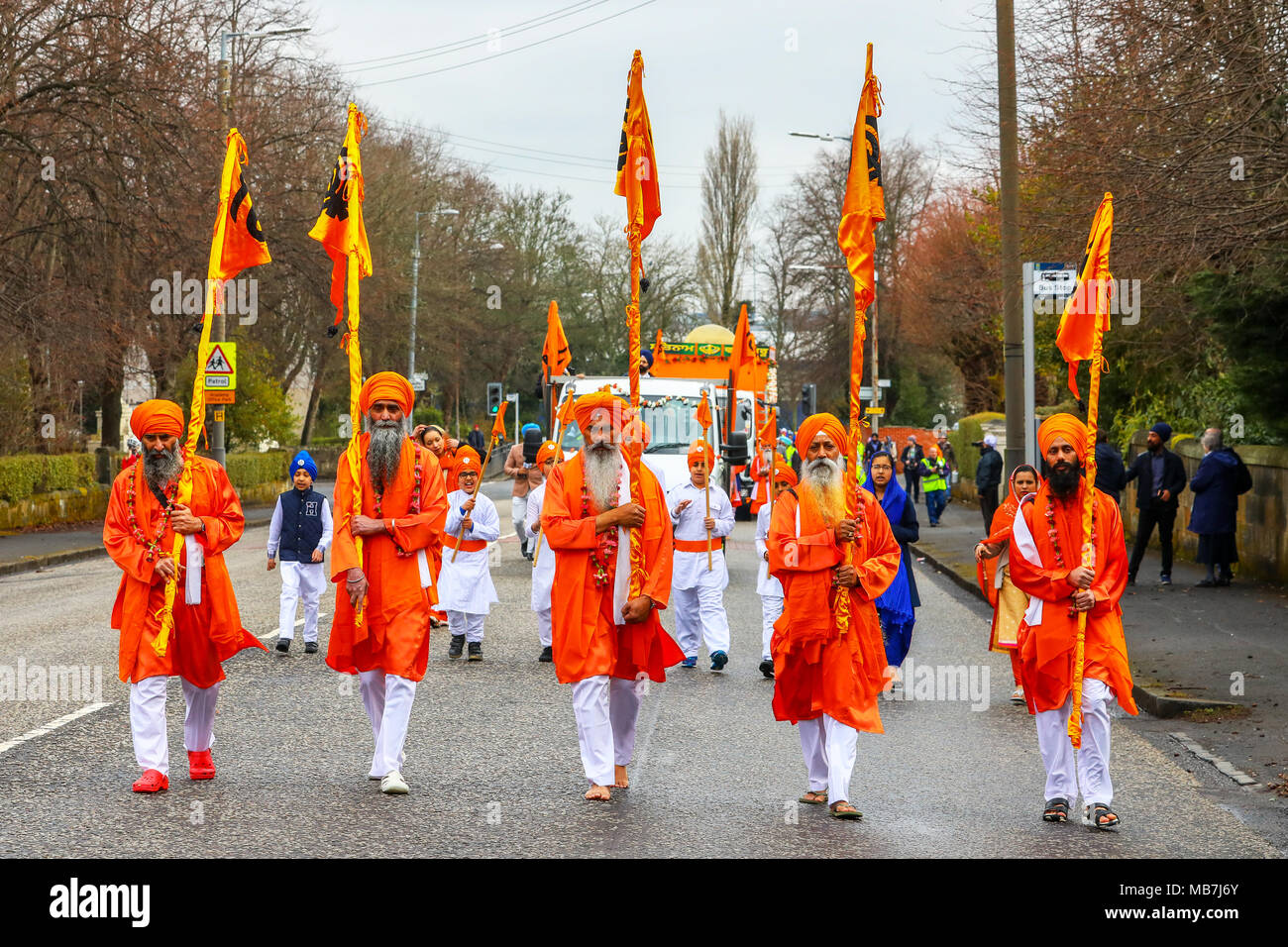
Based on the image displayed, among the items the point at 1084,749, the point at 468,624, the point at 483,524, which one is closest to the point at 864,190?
the point at 1084,749

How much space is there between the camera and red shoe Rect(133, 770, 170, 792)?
292 inches

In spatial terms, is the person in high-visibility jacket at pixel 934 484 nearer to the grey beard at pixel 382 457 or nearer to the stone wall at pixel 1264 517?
the stone wall at pixel 1264 517

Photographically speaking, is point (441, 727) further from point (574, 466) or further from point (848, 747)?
point (848, 747)

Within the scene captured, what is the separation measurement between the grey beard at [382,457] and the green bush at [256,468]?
28201 millimetres

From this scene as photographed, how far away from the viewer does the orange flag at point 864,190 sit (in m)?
8.09

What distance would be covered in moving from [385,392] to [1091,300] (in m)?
Result: 3.74

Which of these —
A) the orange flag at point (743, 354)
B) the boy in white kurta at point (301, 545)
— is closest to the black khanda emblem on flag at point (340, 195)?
the boy in white kurta at point (301, 545)

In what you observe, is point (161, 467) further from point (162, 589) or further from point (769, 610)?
point (769, 610)

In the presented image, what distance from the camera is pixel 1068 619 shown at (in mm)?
7215

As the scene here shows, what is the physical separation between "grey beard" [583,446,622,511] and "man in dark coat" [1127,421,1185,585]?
1150 centimetres

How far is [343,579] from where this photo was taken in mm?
7578

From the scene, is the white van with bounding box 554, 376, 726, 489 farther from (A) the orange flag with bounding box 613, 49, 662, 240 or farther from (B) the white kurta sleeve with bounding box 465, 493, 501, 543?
(A) the orange flag with bounding box 613, 49, 662, 240

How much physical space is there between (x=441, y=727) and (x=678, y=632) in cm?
Answer: 361

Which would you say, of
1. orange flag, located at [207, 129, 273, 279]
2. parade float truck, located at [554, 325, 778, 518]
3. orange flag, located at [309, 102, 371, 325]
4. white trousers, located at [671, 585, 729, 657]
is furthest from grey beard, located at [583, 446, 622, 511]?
parade float truck, located at [554, 325, 778, 518]
